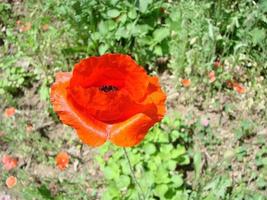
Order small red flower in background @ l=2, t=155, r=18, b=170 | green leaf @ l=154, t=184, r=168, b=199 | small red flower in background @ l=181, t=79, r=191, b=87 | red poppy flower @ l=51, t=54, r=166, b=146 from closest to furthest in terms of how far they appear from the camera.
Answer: red poppy flower @ l=51, t=54, r=166, b=146 < green leaf @ l=154, t=184, r=168, b=199 < small red flower in background @ l=2, t=155, r=18, b=170 < small red flower in background @ l=181, t=79, r=191, b=87

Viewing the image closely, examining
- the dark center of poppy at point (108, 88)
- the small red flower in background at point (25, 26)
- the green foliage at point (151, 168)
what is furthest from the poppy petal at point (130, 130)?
the small red flower in background at point (25, 26)

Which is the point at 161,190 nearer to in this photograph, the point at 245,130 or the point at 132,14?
the point at 245,130

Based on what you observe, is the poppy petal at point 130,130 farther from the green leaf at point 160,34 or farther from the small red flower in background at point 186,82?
the green leaf at point 160,34

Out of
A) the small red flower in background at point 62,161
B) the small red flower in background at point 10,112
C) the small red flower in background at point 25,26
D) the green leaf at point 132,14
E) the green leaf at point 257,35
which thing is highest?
the small red flower in background at point 25,26

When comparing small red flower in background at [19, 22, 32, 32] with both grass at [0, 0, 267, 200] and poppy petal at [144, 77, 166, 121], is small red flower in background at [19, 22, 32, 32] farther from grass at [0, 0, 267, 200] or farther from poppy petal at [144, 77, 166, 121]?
poppy petal at [144, 77, 166, 121]

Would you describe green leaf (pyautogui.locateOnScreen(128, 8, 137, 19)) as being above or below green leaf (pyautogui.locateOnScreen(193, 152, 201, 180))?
above

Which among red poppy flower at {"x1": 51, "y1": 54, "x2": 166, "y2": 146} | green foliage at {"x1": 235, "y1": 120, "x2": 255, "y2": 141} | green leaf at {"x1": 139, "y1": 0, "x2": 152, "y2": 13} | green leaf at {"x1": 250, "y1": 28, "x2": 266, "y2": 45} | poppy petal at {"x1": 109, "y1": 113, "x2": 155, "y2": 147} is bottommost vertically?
poppy petal at {"x1": 109, "y1": 113, "x2": 155, "y2": 147}

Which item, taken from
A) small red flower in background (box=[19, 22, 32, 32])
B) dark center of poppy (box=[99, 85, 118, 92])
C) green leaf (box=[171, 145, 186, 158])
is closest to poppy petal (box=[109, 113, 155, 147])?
dark center of poppy (box=[99, 85, 118, 92])

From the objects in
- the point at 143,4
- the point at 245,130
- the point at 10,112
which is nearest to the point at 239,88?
the point at 245,130
